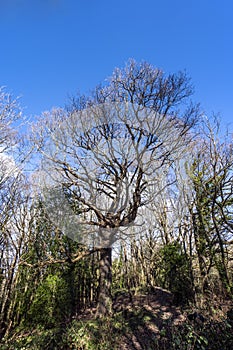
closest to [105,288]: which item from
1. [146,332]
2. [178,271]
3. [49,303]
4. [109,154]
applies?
[146,332]

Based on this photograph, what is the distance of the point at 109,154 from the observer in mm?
→ 5012

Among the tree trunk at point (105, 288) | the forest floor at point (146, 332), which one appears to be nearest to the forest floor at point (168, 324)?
the forest floor at point (146, 332)

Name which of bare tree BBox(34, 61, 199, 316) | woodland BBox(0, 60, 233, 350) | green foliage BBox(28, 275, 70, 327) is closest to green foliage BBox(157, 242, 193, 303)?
woodland BBox(0, 60, 233, 350)

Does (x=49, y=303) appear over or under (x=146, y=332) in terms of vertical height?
over

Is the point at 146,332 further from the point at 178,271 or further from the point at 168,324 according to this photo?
the point at 178,271

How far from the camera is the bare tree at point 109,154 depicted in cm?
483

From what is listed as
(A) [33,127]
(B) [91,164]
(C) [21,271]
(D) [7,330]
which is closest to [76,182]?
(B) [91,164]

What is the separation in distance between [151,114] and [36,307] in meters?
5.09

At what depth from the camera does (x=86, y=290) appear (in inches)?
259

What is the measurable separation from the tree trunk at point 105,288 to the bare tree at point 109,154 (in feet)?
0.06

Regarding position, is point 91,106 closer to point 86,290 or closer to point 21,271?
point 21,271

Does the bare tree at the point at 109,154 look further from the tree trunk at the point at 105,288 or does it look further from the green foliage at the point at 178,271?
the green foliage at the point at 178,271

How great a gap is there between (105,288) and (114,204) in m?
1.85

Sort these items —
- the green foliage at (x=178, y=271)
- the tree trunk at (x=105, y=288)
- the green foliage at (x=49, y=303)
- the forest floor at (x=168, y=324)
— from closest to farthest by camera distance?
the forest floor at (x=168, y=324)
the tree trunk at (x=105, y=288)
the green foliage at (x=49, y=303)
the green foliage at (x=178, y=271)
